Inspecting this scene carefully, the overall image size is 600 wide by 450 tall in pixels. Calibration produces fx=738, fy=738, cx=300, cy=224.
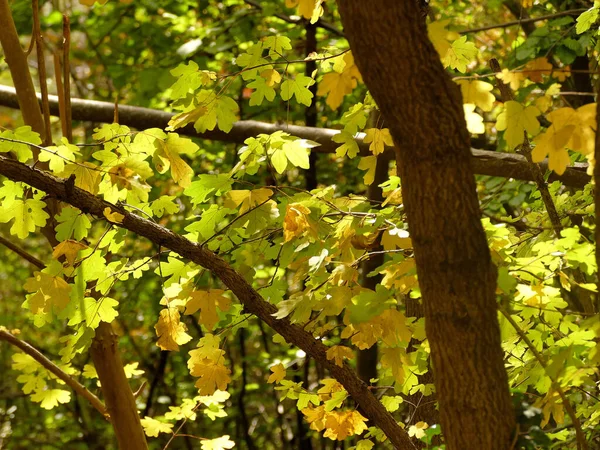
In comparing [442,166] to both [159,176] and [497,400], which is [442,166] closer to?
[497,400]

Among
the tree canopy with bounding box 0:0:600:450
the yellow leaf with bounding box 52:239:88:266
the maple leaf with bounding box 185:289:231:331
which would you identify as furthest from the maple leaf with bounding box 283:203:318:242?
the yellow leaf with bounding box 52:239:88:266

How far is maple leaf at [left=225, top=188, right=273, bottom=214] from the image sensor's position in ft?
6.29

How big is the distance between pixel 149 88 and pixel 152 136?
2.51 metres

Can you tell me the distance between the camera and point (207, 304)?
1.89 m

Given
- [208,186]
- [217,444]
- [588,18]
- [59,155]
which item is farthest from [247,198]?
[588,18]

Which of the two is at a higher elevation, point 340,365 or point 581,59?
point 581,59

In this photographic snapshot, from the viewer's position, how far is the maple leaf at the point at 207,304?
1.88 m

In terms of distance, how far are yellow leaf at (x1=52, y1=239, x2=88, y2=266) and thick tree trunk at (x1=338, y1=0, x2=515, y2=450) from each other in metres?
1.00

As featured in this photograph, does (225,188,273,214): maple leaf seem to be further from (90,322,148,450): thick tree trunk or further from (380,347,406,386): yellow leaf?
(90,322,148,450): thick tree trunk

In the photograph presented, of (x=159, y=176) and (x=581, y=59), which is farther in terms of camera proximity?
(x=159, y=176)

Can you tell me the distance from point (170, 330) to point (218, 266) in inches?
9.8

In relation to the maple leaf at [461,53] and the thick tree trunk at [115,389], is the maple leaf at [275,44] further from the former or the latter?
the thick tree trunk at [115,389]

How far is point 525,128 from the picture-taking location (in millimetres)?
1552

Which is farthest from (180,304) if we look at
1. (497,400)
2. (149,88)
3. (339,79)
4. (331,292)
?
(149,88)
